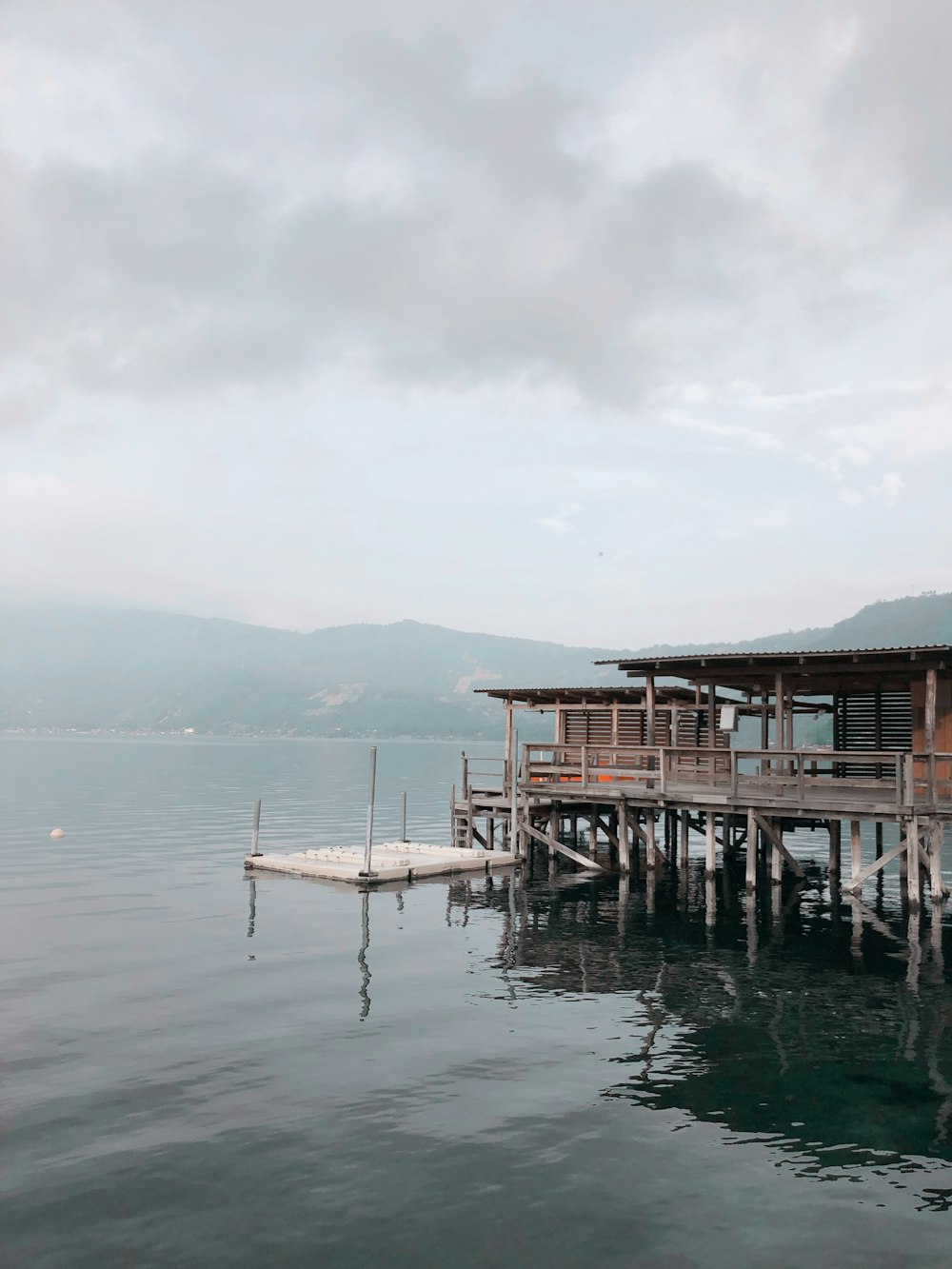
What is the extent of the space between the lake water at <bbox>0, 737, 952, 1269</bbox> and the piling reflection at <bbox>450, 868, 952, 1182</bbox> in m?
0.07

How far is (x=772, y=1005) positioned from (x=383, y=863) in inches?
648

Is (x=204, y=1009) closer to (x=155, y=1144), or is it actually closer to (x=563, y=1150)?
(x=155, y=1144)

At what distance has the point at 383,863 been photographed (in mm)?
31641

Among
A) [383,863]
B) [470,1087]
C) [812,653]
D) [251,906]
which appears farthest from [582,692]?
[470,1087]

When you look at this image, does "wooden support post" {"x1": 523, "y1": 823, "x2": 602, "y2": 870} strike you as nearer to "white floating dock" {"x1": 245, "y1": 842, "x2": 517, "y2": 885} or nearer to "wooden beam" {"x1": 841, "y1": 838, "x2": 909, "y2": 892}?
"white floating dock" {"x1": 245, "y1": 842, "x2": 517, "y2": 885}

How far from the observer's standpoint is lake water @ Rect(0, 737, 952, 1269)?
31.6ft

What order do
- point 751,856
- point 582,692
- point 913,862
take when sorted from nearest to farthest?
point 913,862
point 751,856
point 582,692

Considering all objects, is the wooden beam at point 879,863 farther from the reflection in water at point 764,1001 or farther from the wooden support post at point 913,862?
the reflection in water at point 764,1001

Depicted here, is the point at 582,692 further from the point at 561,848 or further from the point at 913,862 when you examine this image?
the point at 913,862

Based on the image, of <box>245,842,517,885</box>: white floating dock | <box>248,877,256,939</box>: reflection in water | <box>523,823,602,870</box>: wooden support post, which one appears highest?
<box>523,823,602,870</box>: wooden support post

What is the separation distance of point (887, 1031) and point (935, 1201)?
607cm

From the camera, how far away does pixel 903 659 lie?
2402 cm

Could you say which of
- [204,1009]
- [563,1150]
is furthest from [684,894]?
[563,1150]

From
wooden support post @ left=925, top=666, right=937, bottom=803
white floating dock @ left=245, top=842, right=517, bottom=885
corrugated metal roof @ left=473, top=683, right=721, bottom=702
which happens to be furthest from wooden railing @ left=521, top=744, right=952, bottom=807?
white floating dock @ left=245, top=842, right=517, bottom=885
